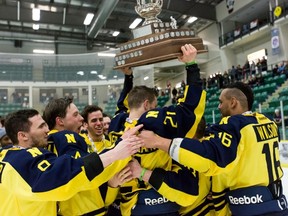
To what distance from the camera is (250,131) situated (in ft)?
7.20

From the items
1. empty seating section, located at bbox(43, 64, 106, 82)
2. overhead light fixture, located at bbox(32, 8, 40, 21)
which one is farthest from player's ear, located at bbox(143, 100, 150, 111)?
overhead light fixture, located at bbox(32, 8, 40, 21)

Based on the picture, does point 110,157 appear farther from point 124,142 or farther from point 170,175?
point 170,175

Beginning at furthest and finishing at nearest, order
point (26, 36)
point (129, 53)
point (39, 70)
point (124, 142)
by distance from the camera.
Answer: point (26, 36) < point (39, 70) < point (129, 53) < point (124, 142)

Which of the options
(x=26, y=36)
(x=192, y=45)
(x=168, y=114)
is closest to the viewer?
(x=168, y=114)

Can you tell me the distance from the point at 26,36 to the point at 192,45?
77.8 ft

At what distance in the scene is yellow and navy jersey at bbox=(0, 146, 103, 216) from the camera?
174 centimetres

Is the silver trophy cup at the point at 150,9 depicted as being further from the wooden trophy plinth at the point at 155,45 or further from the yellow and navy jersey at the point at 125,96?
the yellow and navy jersey at the point at 125,96

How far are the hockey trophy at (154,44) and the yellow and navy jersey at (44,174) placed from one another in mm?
826

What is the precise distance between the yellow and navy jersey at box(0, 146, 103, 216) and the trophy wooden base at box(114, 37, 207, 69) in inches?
32.1

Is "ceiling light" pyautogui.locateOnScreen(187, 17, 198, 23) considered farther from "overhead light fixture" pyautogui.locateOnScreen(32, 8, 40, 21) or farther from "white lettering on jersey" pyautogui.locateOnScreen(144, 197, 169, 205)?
"white lettering on jersey" pyautogui.locateOnScreen(144, 197, 169, 205)

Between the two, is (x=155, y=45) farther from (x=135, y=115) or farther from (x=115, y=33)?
(x=115, y=33)

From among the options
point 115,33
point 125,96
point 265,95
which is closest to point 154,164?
point 125,96

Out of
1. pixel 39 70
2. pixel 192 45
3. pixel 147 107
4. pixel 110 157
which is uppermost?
pixel 39 70

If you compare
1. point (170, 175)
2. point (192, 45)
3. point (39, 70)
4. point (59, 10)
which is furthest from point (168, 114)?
point (59, 10)
